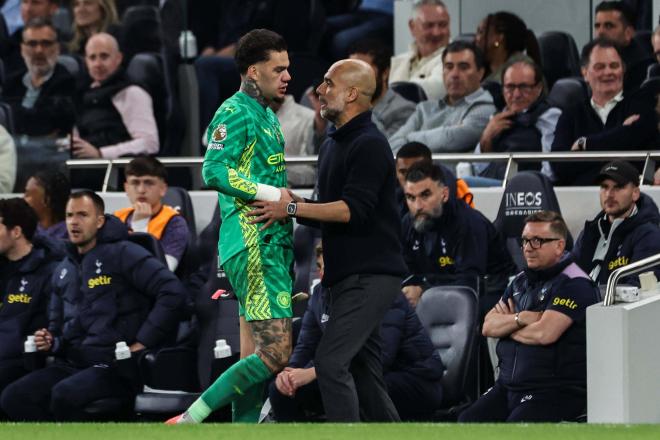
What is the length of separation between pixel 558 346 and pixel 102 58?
248 inches

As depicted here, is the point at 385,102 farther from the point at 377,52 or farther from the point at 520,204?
the point at 520,204

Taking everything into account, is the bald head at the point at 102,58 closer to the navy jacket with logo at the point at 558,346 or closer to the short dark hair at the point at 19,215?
the short dark hair at the point at 19,215

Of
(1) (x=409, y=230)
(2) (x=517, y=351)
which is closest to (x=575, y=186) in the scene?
(1) (x=409, y=230)

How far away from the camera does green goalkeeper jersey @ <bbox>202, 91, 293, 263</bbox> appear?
748cm

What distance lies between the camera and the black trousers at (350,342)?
24.5ft

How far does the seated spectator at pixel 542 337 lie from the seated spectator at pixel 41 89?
4.84m

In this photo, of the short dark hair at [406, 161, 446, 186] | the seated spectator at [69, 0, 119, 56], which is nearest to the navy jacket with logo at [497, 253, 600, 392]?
the short dark hair at [406, 161, 446, 186]

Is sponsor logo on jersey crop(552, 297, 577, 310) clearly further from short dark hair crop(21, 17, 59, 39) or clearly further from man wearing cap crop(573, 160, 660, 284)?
short dark hair crop(21, 17, 59, 39)

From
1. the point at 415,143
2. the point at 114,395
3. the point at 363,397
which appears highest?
the point at 415,143

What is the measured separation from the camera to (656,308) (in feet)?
30.2

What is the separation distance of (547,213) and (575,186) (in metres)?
2.38

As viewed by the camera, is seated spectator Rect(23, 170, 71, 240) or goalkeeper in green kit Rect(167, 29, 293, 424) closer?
goalkeeper in green kit Rect(167, 29, 293, 424)

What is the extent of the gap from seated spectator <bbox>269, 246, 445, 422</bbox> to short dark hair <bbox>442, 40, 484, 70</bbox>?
142 inches

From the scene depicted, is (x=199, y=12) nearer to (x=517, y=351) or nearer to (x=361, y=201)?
(x=517, y=351)
